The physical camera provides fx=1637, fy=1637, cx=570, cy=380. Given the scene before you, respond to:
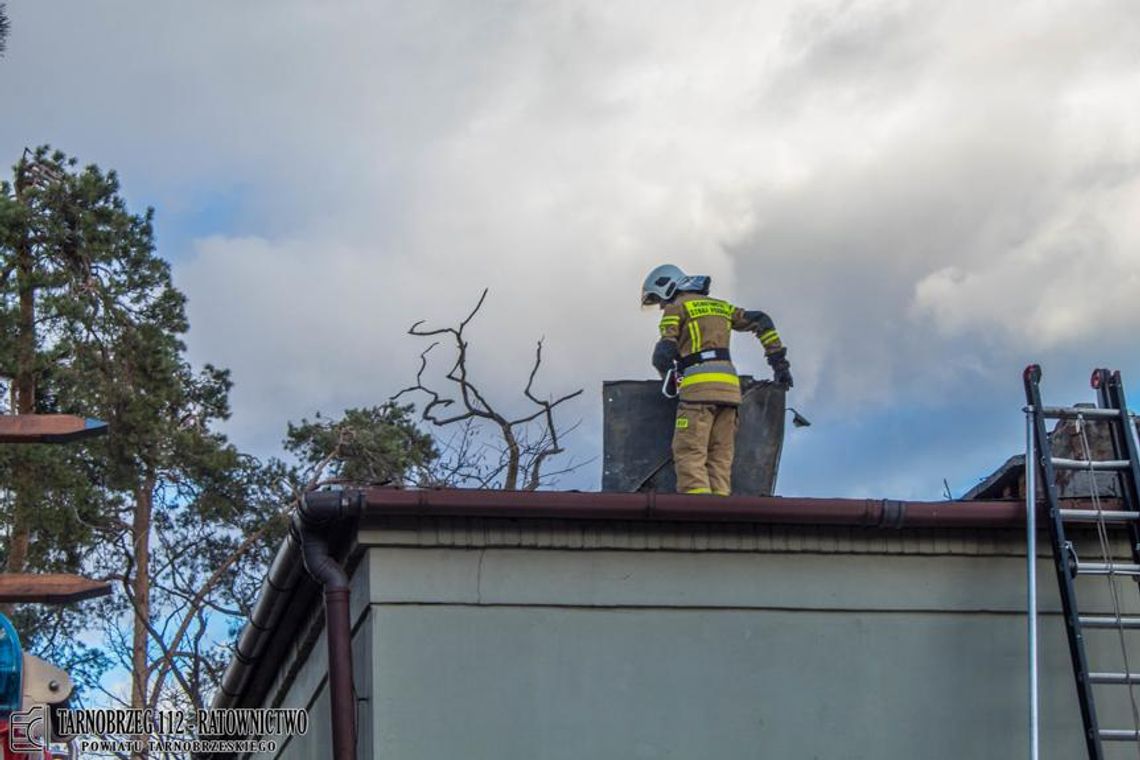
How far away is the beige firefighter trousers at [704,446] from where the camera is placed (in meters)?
9.24

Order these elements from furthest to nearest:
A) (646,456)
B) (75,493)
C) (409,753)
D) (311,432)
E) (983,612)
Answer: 1. (311,432)
2. (75,493)
3. (646,456)
4. (983,612)
5. (409,753)

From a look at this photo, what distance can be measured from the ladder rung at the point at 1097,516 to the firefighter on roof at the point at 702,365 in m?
2.15

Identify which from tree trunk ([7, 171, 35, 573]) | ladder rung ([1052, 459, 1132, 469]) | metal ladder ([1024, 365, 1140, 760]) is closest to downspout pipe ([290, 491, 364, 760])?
metal ladder ([1024, 365, 1140, 760])

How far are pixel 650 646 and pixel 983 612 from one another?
1.69 metres

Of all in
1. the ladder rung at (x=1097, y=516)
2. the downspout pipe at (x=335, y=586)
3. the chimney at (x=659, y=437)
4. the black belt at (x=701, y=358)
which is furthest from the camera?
the black belt at (x=701, y=358)

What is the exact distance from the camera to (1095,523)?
8070 mm

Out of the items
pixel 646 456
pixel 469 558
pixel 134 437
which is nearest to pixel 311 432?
pixel 134 437

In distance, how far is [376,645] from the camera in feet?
24.7

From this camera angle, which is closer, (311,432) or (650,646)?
(650,646)

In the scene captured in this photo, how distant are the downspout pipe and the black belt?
2.70 meters

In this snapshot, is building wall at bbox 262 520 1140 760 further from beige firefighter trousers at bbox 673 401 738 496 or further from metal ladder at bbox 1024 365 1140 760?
beige firefighter trousers at bbox 673 401 738 496

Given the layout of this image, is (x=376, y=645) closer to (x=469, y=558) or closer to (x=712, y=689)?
(x=469, y=558)

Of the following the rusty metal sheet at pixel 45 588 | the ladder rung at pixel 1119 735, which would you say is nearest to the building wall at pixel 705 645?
the ladder rung at pixel 1119 735

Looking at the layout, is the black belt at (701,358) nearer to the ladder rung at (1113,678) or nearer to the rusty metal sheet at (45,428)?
the ladder rung at (1113,678)
